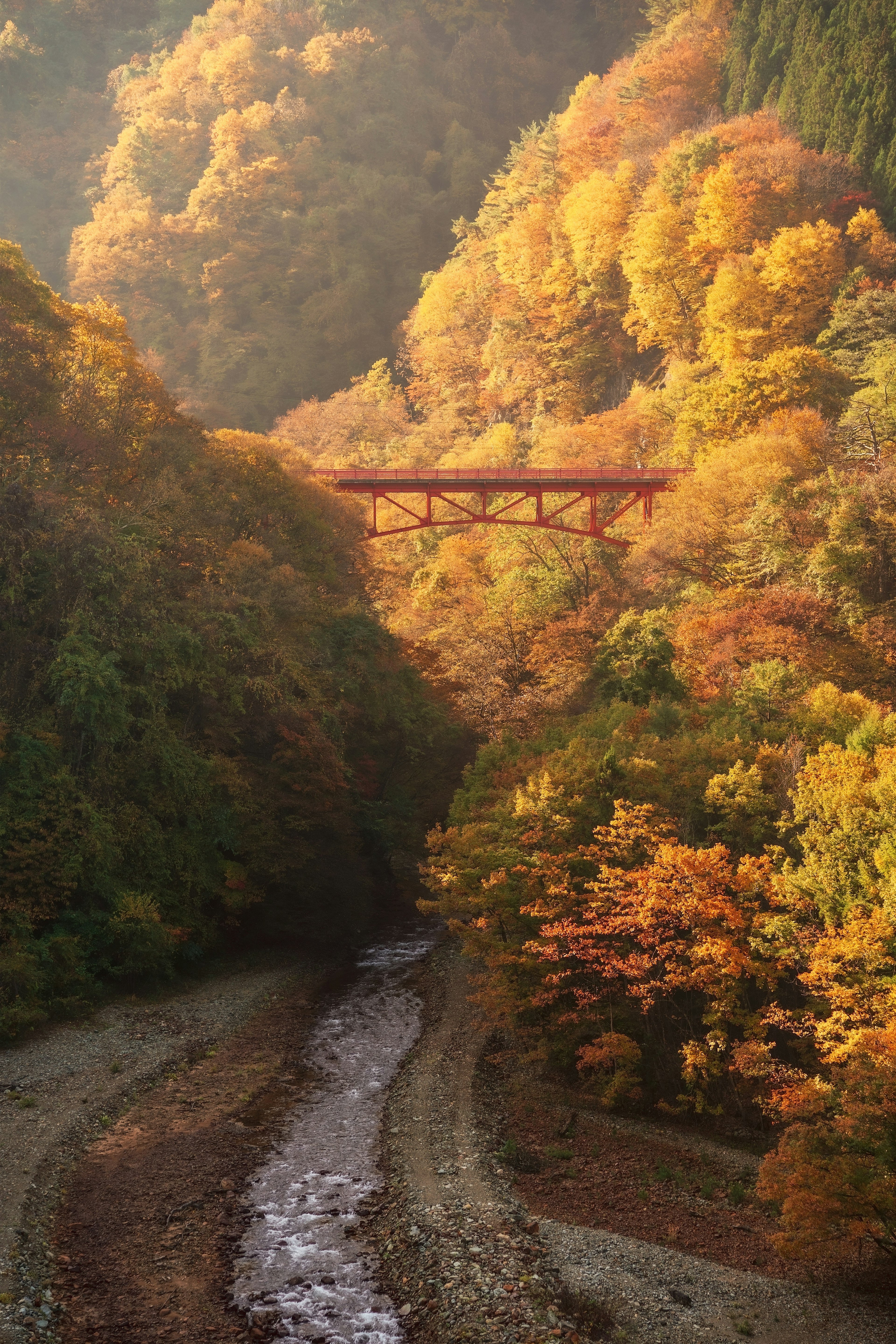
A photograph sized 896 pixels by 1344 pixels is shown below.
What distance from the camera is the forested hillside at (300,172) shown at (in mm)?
90000

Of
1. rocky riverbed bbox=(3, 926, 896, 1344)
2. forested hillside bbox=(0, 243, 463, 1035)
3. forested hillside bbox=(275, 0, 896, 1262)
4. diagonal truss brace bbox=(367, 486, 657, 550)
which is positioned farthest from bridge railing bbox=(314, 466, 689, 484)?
rocky riverbed bbox=(3, 926, 896, 1344)

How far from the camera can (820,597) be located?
35594mm

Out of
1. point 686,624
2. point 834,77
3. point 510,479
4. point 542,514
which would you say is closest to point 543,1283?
point 686,624

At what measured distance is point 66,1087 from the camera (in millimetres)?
20750

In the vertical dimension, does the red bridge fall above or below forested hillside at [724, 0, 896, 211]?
below

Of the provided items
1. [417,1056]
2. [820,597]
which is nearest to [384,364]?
[820,597]

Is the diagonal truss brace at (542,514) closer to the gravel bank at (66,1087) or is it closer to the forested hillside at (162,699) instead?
the forested hillside at (162,699)

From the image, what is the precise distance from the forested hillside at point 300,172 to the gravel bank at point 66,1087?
65.5m

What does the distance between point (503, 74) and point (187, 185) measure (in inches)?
1685

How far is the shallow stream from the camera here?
14320mm

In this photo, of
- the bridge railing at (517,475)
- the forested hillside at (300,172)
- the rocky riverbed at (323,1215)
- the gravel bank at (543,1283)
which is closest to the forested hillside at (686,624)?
the gravel bank at (543,1283)

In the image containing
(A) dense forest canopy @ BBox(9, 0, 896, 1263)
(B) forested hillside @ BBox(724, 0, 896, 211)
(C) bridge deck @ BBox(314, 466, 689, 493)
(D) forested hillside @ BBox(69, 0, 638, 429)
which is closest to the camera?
(A) dense forest canopy @ BBox(9, 0, 896, 1263)

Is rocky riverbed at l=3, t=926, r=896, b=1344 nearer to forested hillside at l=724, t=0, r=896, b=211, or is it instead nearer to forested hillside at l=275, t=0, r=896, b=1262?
forested hillside at l=275, t=0, r=896, b=1262

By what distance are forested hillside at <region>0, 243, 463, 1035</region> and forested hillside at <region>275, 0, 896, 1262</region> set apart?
5.15 m
